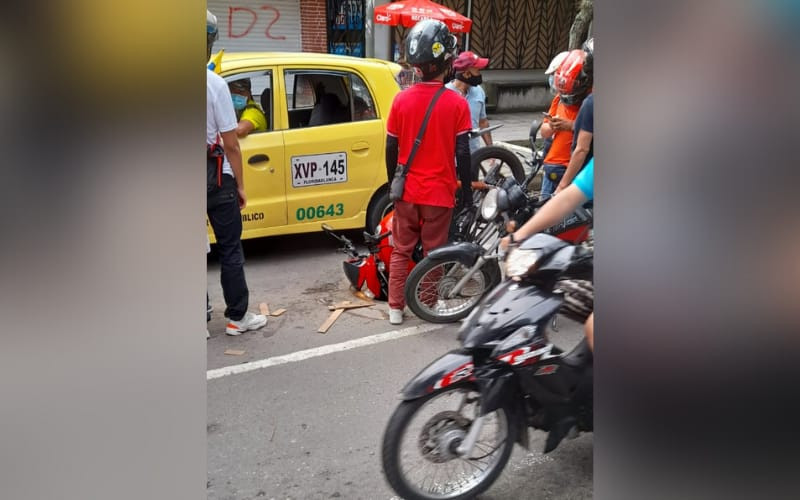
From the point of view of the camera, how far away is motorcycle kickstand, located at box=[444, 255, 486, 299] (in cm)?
378

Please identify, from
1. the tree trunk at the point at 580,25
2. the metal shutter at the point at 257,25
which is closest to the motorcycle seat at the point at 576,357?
the tree trunk at the point at 580,25

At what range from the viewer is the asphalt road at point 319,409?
2.56 metres

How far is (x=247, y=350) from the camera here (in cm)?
380

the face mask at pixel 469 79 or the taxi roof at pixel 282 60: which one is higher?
the taxi roof at pixel 282 60

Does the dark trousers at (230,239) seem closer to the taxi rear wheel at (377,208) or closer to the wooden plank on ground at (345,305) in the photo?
the wooden plank on ground at (345,305)

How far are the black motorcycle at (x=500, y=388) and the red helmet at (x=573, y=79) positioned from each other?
2.12 m

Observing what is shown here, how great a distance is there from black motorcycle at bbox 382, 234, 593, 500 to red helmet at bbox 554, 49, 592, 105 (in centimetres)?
212

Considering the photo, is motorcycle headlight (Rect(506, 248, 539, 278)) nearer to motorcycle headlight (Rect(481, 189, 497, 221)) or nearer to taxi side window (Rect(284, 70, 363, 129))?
motorcycle headlight (Rect(481, 189, 497, 221))

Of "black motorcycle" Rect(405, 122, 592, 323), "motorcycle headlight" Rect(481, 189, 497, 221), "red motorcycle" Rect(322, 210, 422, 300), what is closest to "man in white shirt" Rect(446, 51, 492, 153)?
"red motorcycle" Rect(322, 210, 422, 300)

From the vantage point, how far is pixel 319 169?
5.15 m

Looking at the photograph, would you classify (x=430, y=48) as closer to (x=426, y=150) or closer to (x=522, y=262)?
(x=426, y=150)
